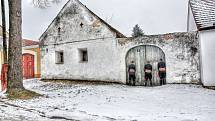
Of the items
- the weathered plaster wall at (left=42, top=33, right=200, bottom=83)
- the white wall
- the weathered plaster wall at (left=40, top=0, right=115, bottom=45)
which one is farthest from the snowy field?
the weathered plaster wall at (left=40, top=0, right=115, bottom=45)

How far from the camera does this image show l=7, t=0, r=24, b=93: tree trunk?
32.1ft

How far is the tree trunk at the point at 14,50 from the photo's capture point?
32.1ft

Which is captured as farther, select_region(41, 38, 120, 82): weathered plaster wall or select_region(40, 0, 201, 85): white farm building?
select_region(41, 38, 120, 82): weathered plaster wall

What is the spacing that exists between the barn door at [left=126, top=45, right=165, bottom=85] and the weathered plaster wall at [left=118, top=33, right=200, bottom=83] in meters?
0.33

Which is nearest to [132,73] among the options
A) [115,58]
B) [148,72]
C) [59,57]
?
[148,72]

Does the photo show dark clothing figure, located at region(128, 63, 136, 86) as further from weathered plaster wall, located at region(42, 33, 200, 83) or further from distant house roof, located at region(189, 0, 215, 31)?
distant house roof, located at region(189, 0, 215, 31)

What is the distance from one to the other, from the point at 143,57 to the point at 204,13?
162 inches

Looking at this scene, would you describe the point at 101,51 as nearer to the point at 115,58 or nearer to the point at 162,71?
the point at 115,58

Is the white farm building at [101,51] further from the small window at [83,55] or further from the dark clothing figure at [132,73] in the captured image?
the dark clothing figure at [132,73]

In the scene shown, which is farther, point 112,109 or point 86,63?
point 86,63

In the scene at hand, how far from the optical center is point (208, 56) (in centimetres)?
1197

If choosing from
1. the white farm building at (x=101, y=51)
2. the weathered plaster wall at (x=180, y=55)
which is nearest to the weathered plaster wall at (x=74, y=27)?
the white farm building at (x=101, y=51)

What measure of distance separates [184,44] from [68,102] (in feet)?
24.4

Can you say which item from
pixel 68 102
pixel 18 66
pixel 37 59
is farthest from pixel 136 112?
pixel 37 59
